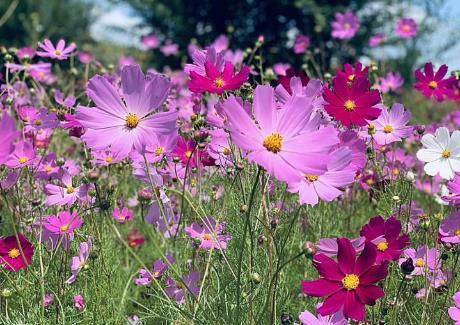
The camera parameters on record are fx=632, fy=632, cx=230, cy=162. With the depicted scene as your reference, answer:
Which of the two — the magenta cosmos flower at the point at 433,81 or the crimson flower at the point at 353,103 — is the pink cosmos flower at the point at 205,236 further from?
the magenta cosmos flower at the point at 433,81

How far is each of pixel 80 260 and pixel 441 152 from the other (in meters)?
0.85

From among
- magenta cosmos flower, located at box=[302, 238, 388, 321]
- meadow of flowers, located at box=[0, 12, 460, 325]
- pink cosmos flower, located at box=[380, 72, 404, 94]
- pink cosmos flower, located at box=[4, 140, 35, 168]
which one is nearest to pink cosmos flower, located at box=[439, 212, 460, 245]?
meadow of flowers, located at box=[0, 12, 460, 325]

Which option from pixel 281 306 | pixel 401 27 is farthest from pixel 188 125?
pixel 401 27

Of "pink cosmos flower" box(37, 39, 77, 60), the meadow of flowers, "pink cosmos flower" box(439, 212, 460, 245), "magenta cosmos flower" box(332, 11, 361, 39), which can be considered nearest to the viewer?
the meadow of flowers

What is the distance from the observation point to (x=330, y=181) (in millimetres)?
A: 1038

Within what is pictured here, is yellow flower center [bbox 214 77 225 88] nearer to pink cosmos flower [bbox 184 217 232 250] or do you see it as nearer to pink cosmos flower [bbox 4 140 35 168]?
pink cosmos flower [bbox 184 217 232 250]

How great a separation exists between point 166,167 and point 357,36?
7.44m

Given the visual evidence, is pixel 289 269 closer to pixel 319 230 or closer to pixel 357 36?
pixel 319 230

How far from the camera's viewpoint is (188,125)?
1.80m

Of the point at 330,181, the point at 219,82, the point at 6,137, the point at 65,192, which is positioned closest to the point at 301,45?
the point at 65,192

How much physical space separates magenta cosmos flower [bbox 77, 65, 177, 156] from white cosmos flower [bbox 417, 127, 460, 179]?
1.86ft

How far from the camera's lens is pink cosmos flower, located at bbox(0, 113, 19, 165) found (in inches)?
32.2

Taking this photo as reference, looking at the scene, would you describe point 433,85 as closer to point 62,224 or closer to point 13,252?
point 62,224

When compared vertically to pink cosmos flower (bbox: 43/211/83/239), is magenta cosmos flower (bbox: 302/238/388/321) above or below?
below
